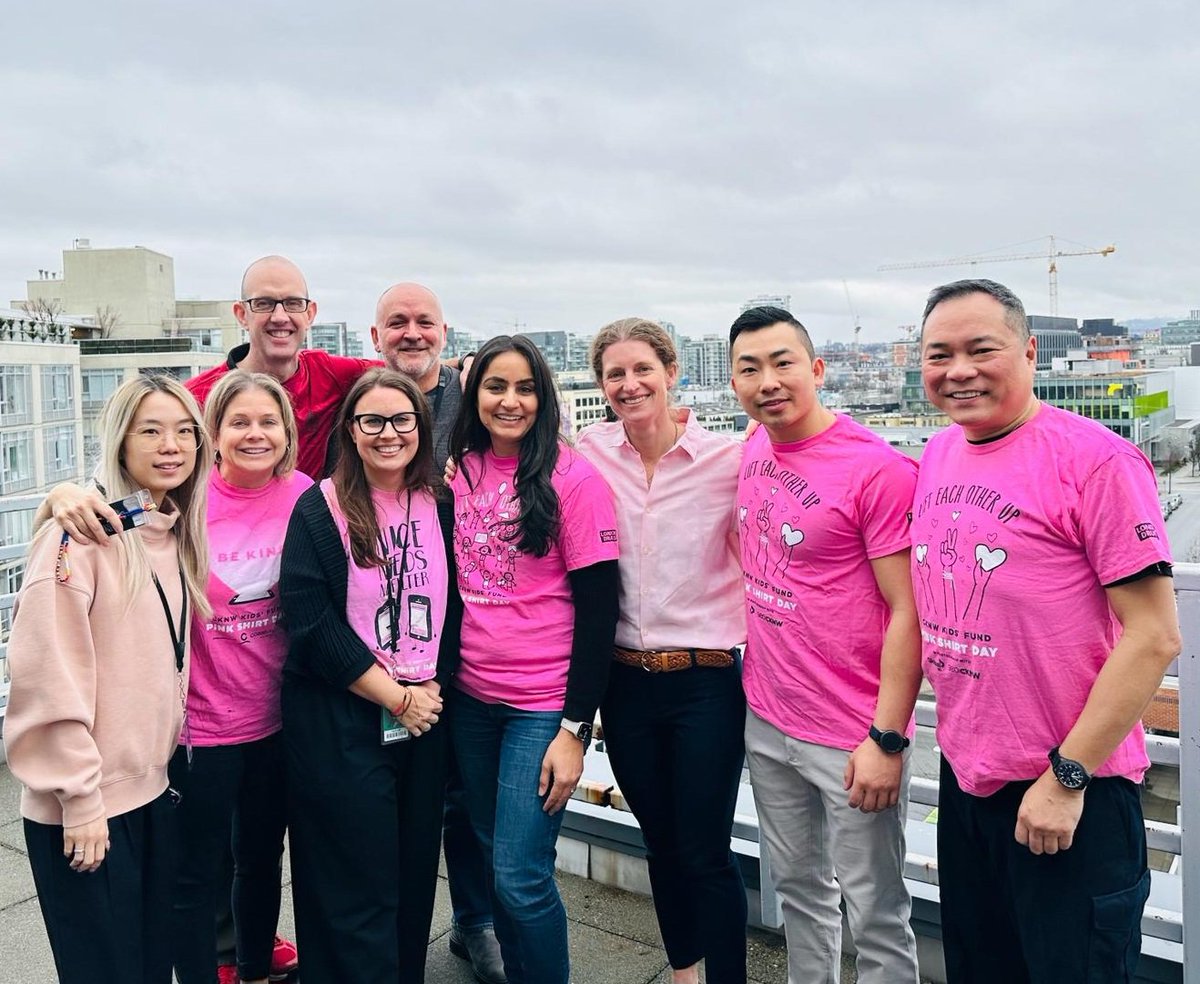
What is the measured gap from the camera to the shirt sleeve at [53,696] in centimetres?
188

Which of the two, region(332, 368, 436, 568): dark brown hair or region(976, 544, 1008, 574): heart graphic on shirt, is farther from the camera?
region(332, 368, 436, 568): dark brown hair

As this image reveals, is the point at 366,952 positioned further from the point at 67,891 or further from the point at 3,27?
the point at 3,27

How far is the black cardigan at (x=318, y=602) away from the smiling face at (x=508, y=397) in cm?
48

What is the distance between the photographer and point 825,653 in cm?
219

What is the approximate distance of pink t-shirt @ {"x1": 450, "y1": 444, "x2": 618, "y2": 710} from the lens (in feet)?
7.75

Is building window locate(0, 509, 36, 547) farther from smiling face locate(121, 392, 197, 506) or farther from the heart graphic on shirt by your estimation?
the heart graphic on shirt

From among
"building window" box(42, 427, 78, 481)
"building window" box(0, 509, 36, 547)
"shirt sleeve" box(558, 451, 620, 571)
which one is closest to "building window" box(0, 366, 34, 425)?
"building window" box(42, 427, 78, 481)

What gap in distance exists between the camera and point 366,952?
7.65 ft

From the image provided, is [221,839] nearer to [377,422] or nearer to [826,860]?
[377,422]

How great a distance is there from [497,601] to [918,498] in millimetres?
1062

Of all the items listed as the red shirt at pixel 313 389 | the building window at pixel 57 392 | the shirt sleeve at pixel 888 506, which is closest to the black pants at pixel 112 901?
the red shirt at pixel 313 389

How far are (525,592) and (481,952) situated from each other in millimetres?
1238

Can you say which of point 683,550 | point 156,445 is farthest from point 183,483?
point 683,550

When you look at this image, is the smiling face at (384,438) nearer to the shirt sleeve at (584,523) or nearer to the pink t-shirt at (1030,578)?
the shirt sleeve at (584,523)
